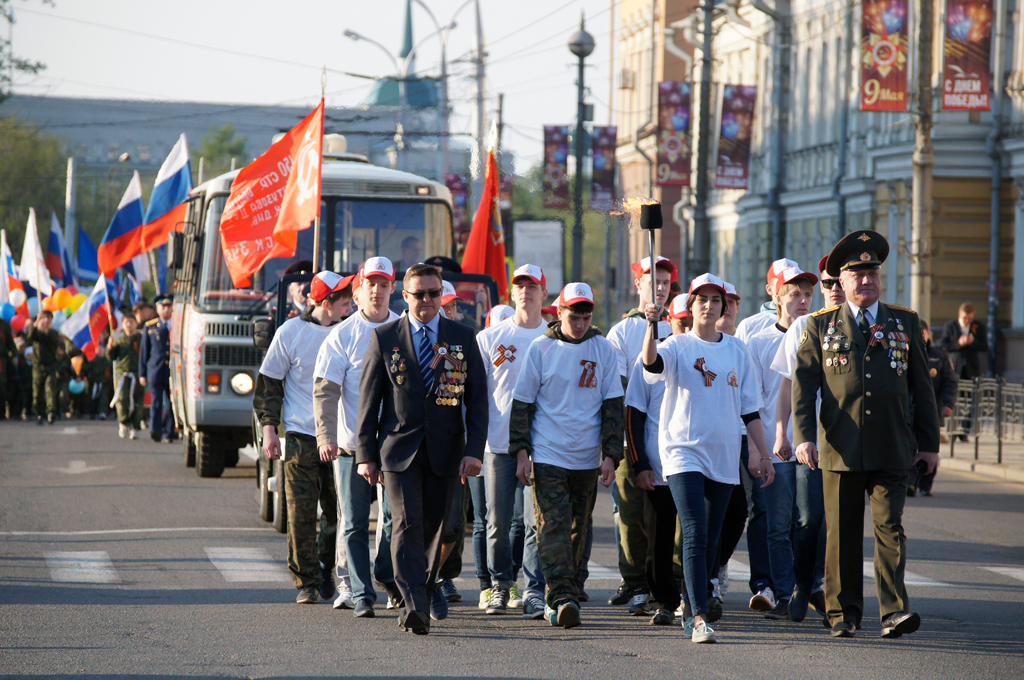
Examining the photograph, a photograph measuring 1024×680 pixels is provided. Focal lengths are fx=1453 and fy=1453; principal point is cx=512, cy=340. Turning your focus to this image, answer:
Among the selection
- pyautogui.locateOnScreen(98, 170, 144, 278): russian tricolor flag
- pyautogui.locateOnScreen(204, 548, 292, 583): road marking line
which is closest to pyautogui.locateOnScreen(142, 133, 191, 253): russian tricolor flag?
pyautogui.locateOnScreen(98, 170, 144, 278): russian tricolor flag

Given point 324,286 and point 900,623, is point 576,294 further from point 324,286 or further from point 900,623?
point 900,623

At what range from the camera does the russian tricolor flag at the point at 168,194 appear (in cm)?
2272

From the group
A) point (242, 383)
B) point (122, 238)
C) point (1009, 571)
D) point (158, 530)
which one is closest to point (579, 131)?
point (122, 238)

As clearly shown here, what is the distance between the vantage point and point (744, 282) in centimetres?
4238

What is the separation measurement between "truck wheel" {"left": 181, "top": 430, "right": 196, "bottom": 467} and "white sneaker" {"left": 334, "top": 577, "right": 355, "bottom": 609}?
850cm

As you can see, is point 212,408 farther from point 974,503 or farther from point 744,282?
point 744,282

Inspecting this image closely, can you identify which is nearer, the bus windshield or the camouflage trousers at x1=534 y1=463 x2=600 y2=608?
the camouflage trousers at x1=534 y1=463 x2=600 y2=608

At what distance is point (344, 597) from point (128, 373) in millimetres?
13412

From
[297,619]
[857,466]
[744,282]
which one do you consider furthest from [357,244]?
[744,282]

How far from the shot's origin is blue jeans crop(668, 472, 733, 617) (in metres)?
7.62

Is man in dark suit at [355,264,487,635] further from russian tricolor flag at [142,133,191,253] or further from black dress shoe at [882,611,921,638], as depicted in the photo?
russian tricolor flag at [142,133,191,253]

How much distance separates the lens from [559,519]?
8.03 m

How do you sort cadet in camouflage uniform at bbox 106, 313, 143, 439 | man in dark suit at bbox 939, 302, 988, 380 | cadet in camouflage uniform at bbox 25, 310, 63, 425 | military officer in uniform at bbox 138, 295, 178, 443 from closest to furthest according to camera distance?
military officer in uniform at bbox 138, 295, 178, 443 < cadet in camouflage uniform at bbox 106, 313, 143, 439 < man in dark suit at bbox 939, 302, 988, 380 < cadet in camouflage uniform at bbox 25, 310, 63, 425

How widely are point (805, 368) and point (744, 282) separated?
3502cm
